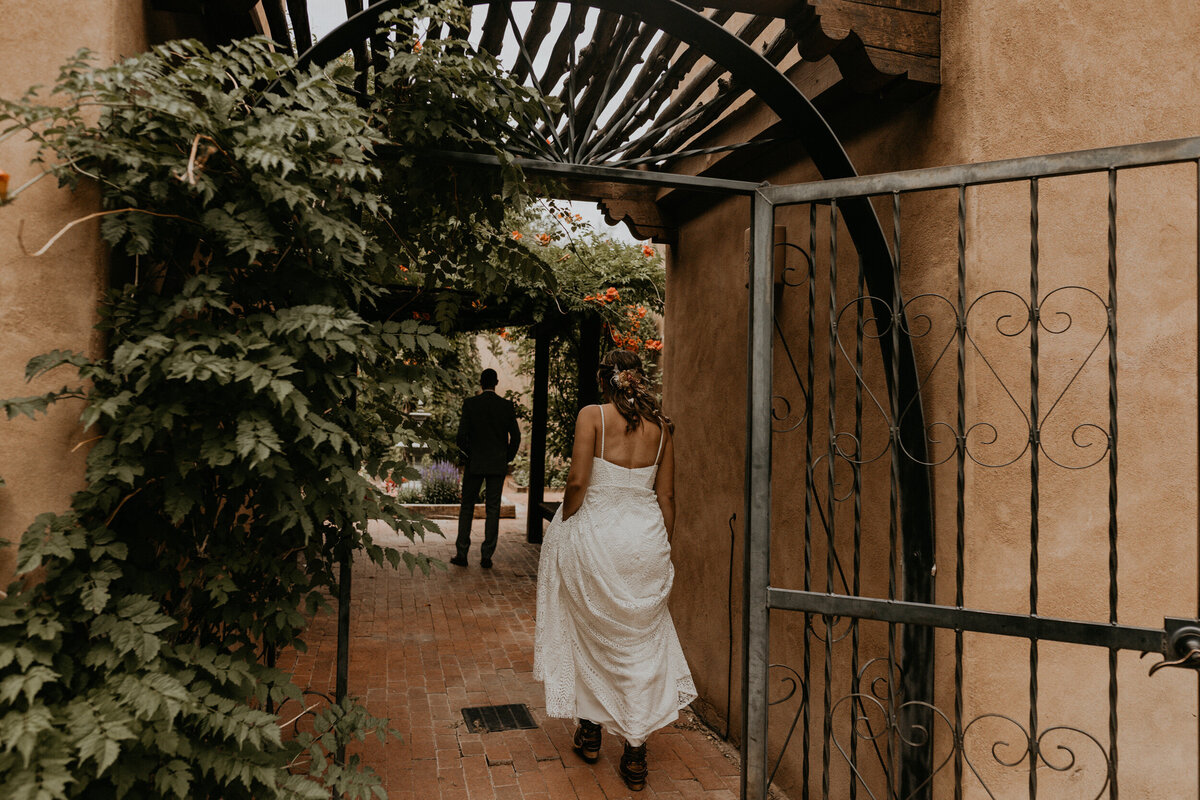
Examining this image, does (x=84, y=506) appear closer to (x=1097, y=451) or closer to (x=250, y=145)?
(x=250, y=145)

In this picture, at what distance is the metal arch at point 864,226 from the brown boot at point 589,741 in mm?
1589

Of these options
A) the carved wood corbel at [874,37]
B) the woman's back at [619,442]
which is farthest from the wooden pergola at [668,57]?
the woman's back at [619,442]

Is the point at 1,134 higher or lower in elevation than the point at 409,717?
higher

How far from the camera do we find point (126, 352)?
6.55 feet

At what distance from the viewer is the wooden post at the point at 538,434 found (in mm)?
9875

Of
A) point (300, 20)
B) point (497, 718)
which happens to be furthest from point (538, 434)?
point (300, 20)

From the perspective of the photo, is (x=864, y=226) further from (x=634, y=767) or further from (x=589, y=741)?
(x=589, y=741)

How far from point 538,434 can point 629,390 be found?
6131 millimetres

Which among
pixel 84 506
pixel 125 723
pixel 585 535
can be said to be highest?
pixel 84 506

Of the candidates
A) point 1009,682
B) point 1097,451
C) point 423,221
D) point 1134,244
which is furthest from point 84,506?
point 1134,244

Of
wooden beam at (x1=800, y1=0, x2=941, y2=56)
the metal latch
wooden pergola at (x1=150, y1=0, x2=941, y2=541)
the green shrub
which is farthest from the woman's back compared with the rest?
Result: the green shrub

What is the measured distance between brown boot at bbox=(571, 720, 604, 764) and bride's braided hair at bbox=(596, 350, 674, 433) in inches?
60.6

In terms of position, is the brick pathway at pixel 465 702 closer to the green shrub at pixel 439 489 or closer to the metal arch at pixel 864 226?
the metal arch at pixel 864 226

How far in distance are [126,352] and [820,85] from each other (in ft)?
9.51
